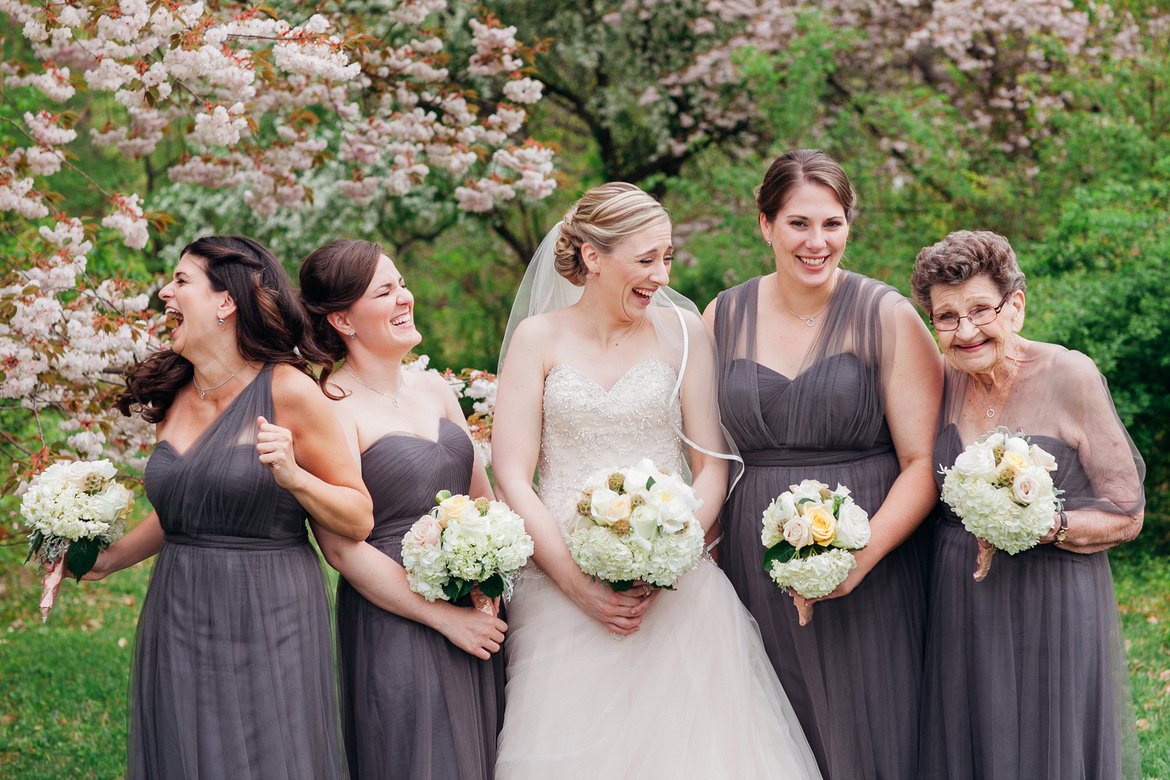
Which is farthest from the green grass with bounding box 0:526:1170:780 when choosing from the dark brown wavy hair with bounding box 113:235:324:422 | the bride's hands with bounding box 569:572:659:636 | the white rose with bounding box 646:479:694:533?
the white rose with bounding box 646:479:694:533

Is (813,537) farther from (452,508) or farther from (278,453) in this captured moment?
(278,453)

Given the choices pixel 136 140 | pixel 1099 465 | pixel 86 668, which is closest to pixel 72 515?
pixel 1099 465

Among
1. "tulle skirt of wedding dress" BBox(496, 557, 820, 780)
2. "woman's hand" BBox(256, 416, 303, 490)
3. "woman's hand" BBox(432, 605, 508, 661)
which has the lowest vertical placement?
"tulle skirt of wedding dress" BBox(496, 557, 820, 780)

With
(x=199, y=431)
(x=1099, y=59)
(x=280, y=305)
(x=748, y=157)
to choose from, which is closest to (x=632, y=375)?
(x=280, y=305)

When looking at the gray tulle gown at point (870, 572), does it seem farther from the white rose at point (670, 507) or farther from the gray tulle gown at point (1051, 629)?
the white rose at point (670, 507)

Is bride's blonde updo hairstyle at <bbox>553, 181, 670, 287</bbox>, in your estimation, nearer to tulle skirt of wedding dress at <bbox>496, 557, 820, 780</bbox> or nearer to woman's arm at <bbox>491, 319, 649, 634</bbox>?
woman's arm at <bbox>491, 319, 649, 634</bbox>

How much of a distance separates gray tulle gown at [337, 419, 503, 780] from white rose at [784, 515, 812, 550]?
3.97ft

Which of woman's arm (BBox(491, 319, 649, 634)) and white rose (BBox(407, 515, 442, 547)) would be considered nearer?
white rose (BBox(407, 515, 442, 547))

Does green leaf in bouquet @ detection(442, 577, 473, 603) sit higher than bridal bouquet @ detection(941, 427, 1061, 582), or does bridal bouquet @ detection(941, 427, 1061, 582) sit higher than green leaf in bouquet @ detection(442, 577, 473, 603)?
bridal bouquet @ detection(941, 427, 1061, 582)

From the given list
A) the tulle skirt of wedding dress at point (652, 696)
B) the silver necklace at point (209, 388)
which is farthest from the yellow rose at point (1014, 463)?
the silver necklace at point (209, 388)

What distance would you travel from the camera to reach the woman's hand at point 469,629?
3.76 metres

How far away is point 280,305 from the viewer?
3740 mm

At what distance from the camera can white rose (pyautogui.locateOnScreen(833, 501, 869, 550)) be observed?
361 cm

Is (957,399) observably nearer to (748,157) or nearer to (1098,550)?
(1098,550)
